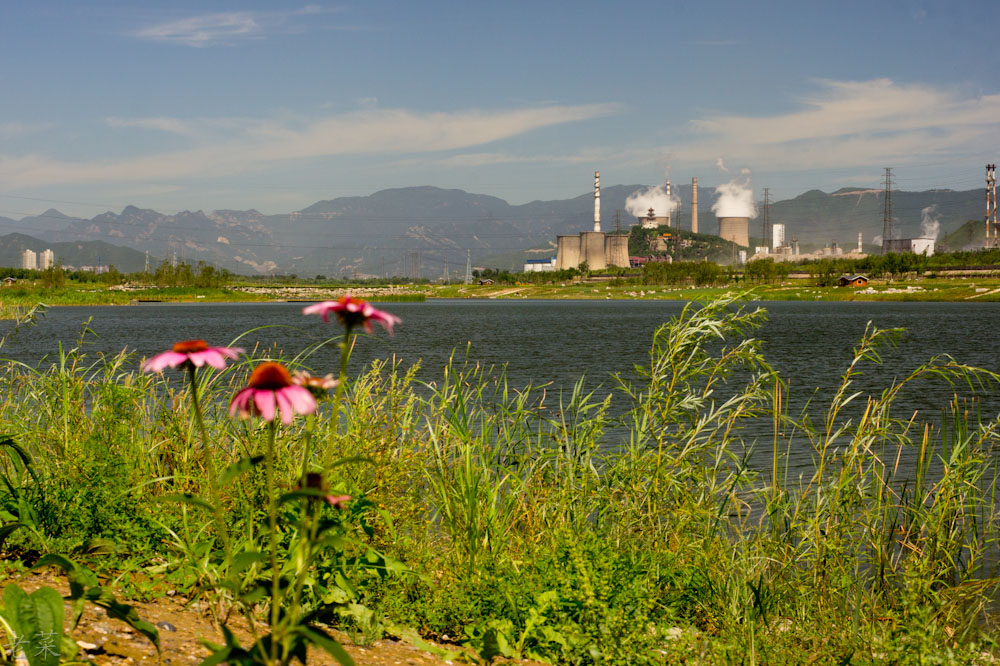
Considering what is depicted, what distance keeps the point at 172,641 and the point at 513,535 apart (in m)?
2.94

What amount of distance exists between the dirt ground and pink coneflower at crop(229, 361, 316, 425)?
6.06 ft

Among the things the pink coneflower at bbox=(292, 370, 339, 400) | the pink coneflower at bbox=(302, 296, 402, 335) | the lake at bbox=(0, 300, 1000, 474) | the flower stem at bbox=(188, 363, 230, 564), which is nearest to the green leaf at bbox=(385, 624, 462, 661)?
the flower stem at bbox=(188, 363, 230, 564)

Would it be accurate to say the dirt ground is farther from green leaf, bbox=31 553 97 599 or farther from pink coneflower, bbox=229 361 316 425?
pink coneflower, bbox=229 361 316 425

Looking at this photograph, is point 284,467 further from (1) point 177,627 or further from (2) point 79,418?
(2) point 79,418

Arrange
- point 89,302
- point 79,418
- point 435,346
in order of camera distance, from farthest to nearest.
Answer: point 89,302
point 435,346
point 79,418

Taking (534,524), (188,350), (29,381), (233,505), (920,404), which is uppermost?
(188,350)

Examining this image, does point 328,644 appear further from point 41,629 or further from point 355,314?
point 41,629

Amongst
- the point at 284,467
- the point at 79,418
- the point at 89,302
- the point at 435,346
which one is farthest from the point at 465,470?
the point at 89,302

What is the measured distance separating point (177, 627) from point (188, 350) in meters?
2.34

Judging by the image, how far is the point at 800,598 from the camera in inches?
229

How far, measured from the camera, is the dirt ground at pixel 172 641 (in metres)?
3.59

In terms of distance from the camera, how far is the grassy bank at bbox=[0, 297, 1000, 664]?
446cm

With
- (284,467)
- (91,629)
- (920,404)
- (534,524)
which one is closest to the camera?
(91,629)

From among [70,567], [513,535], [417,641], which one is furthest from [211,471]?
[513,535]
